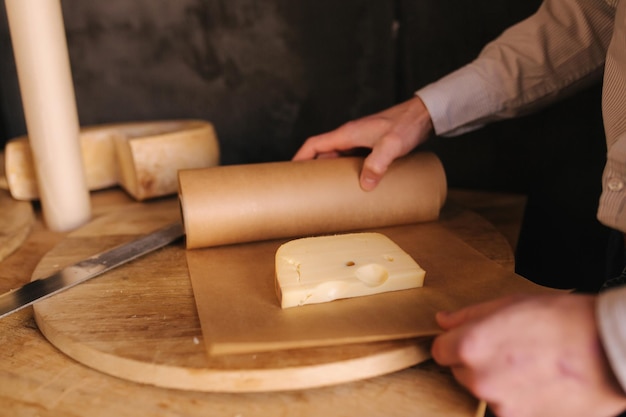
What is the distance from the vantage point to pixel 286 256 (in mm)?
903

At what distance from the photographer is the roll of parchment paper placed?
3.51 feet

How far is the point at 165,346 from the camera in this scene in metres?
0.76

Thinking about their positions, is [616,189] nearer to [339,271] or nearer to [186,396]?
[339,271]

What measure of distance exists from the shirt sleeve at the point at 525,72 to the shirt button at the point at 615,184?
1.42 feet

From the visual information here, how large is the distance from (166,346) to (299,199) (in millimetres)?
436

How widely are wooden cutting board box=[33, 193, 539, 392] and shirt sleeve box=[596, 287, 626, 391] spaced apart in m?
0.22

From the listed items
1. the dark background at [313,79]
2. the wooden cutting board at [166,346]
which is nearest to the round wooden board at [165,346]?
the wooden cutting board at [166,346]

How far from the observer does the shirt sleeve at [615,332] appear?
1.94 ft

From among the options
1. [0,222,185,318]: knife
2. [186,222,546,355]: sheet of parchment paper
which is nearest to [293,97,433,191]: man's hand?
[186,222,546,355]: sheet of parchment paper

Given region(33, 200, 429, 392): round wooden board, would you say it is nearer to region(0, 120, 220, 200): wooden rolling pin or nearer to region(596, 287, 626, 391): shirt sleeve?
region(596, 287, 626, 391): shirt sleeve

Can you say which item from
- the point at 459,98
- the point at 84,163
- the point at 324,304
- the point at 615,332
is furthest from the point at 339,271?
the point at 84,163

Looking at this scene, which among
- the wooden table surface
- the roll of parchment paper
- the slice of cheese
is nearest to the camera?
the wooden table surface

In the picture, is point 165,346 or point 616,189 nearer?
point 165,346

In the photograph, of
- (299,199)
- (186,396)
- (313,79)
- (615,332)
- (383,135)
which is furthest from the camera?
(313,79)
